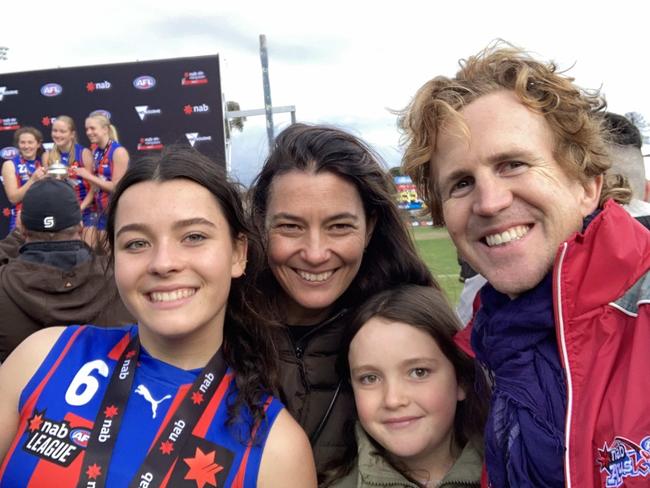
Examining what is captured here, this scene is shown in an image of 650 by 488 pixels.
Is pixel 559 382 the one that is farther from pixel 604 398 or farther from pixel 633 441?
pixel 633 441

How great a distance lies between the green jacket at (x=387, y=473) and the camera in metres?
1.96

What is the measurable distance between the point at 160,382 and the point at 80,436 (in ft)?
0.92

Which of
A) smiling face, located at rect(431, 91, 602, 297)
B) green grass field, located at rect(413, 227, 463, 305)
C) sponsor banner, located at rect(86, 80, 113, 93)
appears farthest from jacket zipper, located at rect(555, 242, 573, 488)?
sponsor banner, located at rect(86, 80, 113, 93)

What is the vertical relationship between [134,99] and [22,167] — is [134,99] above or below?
above

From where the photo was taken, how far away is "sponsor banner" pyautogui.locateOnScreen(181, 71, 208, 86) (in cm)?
945

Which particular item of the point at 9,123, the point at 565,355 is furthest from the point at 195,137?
the point at 565,355

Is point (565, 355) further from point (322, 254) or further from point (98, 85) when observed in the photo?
point (98, 85)

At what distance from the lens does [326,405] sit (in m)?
2.37

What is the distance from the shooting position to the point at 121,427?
70.2 inches

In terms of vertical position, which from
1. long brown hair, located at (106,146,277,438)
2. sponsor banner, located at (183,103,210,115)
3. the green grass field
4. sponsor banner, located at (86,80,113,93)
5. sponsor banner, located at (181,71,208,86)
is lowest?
long brown hair, located at (106,146,277,438)

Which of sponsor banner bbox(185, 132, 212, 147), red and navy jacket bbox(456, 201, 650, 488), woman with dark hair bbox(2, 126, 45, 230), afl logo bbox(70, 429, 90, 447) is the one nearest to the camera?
red and navy jacket bbox(456, 201, 650, 488)

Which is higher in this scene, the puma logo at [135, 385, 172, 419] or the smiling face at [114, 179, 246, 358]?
the smiling face at [114, 179, 246, 358]

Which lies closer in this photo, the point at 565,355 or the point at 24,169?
the point at 565,355

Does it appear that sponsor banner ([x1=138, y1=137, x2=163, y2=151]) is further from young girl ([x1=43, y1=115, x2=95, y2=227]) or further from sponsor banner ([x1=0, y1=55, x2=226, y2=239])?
young girl ([x1=43, y1=115, x2=95, y2=227])
